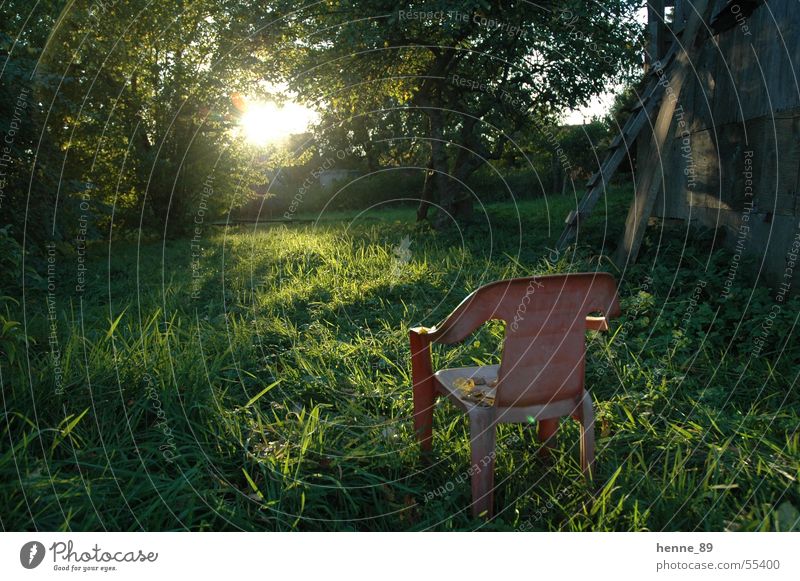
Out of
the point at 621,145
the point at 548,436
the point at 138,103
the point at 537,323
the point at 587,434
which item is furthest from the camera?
the point at 138,103

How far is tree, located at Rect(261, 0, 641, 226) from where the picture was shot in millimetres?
9658

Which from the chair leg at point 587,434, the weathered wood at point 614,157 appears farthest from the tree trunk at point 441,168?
the chair leg at point 587,434

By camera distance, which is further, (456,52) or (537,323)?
(456,52)

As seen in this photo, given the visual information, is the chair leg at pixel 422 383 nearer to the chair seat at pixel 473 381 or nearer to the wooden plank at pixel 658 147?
the chair seat at pixel 473 381

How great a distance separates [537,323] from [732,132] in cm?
572

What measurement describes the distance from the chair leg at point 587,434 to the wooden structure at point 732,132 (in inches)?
141

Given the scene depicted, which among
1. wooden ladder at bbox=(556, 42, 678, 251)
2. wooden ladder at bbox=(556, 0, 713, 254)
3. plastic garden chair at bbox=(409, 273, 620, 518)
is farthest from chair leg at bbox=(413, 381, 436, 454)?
wooden ladder at bbox=(556, 42, 678, 251)

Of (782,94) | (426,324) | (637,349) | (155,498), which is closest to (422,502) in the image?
(155,498)

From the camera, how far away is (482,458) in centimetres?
261

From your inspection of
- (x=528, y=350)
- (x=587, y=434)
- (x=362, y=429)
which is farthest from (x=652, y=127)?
(x=528, y=350)

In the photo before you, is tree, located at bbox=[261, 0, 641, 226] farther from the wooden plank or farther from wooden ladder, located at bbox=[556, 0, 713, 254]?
the wooden plank

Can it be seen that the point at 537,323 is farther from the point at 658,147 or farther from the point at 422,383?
the point at 658,147

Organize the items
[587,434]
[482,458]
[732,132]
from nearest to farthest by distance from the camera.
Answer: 1. [482,458]
2. [587,434]
3. [732,132]

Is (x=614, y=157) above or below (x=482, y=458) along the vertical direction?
above
